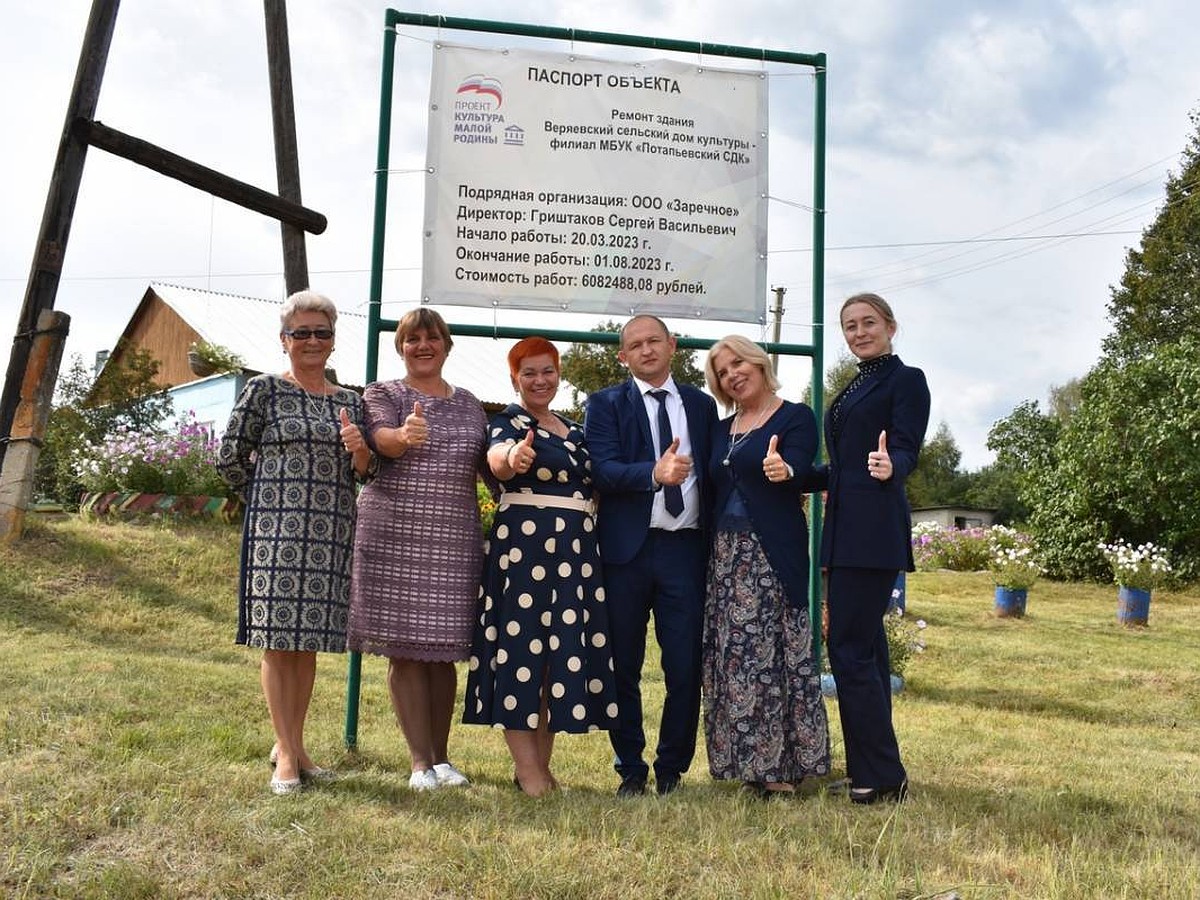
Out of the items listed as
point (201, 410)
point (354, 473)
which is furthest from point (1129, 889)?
point (201, 410)

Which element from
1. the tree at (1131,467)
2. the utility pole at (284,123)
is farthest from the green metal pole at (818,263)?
the tree at (1131,467)

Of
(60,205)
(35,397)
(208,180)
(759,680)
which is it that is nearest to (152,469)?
(35,397)

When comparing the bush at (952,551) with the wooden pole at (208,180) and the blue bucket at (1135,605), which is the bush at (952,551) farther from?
the wooden pole at (208,180)

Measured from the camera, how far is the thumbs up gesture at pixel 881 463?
379 centimetres

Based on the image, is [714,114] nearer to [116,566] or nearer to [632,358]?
[632,358]

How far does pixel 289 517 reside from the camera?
153 inches

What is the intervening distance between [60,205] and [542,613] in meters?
6.54

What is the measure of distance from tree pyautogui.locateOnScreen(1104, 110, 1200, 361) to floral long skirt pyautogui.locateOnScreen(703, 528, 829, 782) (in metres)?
28.0

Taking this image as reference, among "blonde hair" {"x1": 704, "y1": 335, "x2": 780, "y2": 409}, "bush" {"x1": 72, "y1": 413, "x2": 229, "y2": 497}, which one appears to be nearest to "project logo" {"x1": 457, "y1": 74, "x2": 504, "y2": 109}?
"blonde hair" {"x1": 704, "y1": 335, "x2": 780, "y2": 409}

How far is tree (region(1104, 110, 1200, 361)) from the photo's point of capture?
2864 centimetres

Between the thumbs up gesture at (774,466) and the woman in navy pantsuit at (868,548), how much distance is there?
235 millimetres

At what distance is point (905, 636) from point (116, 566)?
6648mm

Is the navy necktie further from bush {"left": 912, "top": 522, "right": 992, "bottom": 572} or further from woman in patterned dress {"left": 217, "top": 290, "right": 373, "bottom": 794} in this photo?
bush {"left": 912, "top": 522, "right": 992, "bottom": 572}

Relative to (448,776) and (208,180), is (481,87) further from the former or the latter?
(208,180)
